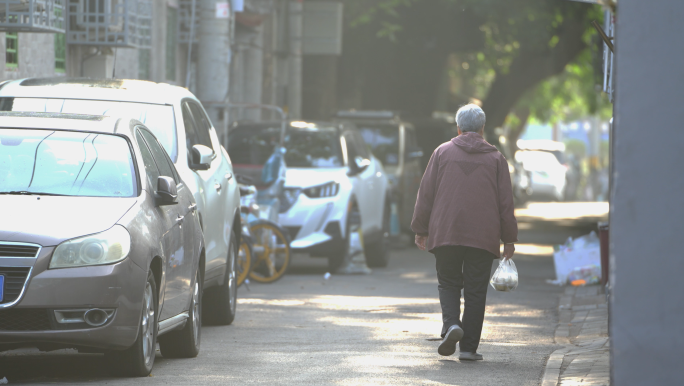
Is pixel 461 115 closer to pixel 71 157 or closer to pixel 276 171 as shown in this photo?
pixel 71 157

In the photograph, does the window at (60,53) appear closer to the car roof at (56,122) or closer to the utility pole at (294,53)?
the car roof at (56,122)

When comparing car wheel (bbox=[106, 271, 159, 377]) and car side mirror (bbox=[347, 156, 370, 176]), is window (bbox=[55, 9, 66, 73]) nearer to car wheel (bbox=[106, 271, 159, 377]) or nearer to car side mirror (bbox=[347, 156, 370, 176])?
car side mirror (bbox=[347, 156, 370, 176])

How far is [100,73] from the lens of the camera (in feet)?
49.6

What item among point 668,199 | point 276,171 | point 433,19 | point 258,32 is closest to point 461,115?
point 668,199

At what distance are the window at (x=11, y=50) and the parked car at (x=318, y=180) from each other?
9.80ft

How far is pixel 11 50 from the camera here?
12023 millimetres

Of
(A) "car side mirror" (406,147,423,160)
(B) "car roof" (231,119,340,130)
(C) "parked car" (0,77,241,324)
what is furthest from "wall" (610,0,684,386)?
(A) "car side mirror" (406,147,423,160)

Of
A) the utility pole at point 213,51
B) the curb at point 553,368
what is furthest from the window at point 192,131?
the utility pole at point 213,51

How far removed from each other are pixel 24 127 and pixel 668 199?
4.03 m

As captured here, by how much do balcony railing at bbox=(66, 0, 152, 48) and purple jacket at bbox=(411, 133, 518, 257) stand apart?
6.30 meters

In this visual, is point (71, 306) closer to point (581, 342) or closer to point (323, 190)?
point (581, 342)

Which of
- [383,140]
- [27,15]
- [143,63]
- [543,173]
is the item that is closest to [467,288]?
[27,15]

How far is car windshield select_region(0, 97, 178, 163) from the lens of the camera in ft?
28.1

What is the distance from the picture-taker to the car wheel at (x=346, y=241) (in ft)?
47.2
